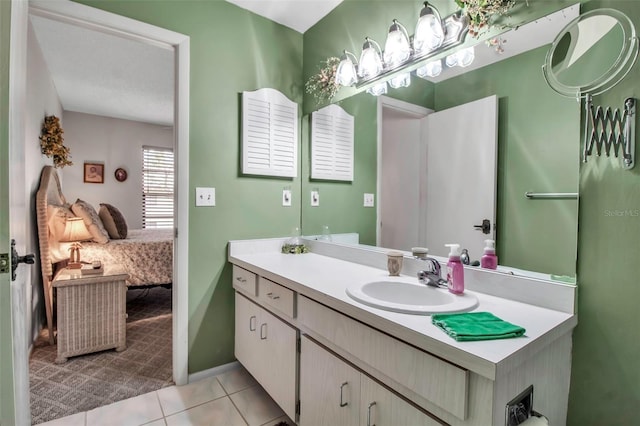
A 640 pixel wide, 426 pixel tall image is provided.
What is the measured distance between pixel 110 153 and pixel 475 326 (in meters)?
5.85

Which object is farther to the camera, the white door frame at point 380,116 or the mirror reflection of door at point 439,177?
the white door frame at point 380,116

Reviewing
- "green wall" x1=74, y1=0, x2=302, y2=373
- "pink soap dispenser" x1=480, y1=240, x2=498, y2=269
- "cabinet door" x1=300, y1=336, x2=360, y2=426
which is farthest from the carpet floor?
"pink soap dispenser" x1=480, y1=240, x2=498, y2=269

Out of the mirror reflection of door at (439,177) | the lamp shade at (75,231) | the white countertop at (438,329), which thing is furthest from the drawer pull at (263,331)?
the lamp shade at (75,231)

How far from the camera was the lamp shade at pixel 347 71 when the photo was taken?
1858mm

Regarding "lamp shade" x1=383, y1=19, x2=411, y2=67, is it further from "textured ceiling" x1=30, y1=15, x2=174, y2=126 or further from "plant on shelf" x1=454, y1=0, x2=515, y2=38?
"textured ceiling" x1=30, y1=15, x2=174, y2=126

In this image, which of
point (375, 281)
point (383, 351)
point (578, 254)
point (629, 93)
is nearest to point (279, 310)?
point (375, 281)

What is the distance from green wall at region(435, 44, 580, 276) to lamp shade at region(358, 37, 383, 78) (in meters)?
0.57

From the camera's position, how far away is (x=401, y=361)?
35.1 inches

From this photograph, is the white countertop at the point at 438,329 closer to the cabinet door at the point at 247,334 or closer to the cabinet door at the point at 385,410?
the cabinet door at the point at 385,410

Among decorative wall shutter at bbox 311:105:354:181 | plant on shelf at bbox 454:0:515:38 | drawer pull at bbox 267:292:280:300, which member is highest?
plant on shelf at bbox 454:0:515:38

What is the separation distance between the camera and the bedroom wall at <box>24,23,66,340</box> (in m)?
2.37

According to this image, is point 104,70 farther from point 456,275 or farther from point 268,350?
point 456,275

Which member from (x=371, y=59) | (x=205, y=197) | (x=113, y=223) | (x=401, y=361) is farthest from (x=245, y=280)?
(x=113, y=223)

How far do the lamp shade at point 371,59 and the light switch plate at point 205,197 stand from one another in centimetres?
117
